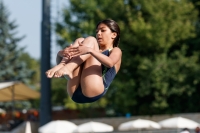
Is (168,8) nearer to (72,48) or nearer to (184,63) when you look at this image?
(184,63)

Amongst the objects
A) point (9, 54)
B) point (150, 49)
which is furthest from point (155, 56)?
point (9, 54)

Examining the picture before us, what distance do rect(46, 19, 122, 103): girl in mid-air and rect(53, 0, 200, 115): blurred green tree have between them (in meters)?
23.1

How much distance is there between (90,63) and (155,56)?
24.7 meters

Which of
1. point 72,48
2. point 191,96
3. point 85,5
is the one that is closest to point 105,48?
point 72,48

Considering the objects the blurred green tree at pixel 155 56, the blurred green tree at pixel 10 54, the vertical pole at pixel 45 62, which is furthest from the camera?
the blurred green tree at pixel 10 54

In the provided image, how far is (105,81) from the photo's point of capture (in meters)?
7.68

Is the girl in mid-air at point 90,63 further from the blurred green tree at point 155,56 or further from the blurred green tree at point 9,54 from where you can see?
the blurred green tree at point 9,54

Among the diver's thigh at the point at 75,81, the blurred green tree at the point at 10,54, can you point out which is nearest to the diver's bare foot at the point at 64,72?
the diver's thigh at the point at 75,81

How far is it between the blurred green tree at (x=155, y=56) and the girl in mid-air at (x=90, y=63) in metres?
23.1

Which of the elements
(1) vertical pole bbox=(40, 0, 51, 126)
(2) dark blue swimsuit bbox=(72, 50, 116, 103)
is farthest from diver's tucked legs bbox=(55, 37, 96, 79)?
(1) vertical pole bbox=(40, 0, 51, 126)

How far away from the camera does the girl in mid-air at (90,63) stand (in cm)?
712

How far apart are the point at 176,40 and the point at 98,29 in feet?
81.6

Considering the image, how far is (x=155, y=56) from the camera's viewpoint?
105ft

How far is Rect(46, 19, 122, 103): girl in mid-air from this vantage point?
7125 mm
